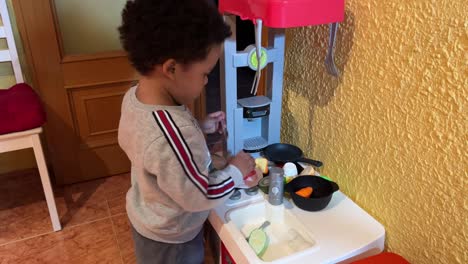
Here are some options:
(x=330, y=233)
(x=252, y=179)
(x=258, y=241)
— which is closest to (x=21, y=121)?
(x=252, y=179)

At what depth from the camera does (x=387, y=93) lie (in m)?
0.82

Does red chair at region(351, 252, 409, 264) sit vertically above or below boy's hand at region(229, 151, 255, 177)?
below

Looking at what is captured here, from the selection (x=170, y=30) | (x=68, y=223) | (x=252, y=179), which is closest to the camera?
(x=170, y=30)

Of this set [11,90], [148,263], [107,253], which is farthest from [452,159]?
[11,90]

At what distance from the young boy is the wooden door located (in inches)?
38.3

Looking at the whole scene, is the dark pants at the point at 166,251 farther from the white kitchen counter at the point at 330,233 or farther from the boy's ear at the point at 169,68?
the boy's ear at the point at 169,68

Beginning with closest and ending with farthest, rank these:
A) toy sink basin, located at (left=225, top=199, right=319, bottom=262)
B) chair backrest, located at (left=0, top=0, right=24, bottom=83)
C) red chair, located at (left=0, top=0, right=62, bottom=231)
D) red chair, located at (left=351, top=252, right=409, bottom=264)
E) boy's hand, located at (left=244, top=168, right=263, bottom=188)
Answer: red chair, located at (left=351, top=252, right=409, bottom=264) < toy sink basin, located at (left=225, top=199, right=319, bottom=262) < boy's hand, located at (left=244, top=168, right=263, bottom=188) < red chair, located at (left=0, top=0, right=62, bottom=231) < chair backrest, located at (left=0, top=0, right=24, bottom=83)

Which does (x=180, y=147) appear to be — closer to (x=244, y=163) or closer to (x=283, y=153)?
(x=244, y=163)

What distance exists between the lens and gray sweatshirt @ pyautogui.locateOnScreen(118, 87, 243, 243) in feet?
2.41

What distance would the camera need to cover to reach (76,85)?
172 centimetres

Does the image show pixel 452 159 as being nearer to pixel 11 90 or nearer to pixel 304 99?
pixel 304 99

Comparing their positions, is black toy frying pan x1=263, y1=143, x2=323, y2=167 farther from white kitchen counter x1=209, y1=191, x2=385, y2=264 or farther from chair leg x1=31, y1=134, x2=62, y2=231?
chair leg x1=31, y1=134, x2=62, y2=231

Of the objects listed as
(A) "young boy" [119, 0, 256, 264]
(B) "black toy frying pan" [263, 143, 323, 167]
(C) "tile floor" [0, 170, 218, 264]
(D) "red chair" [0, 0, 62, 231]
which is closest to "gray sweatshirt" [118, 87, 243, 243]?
(A) "young boy" [119, 0, 256, 264]

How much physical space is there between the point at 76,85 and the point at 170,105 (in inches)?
43.5
